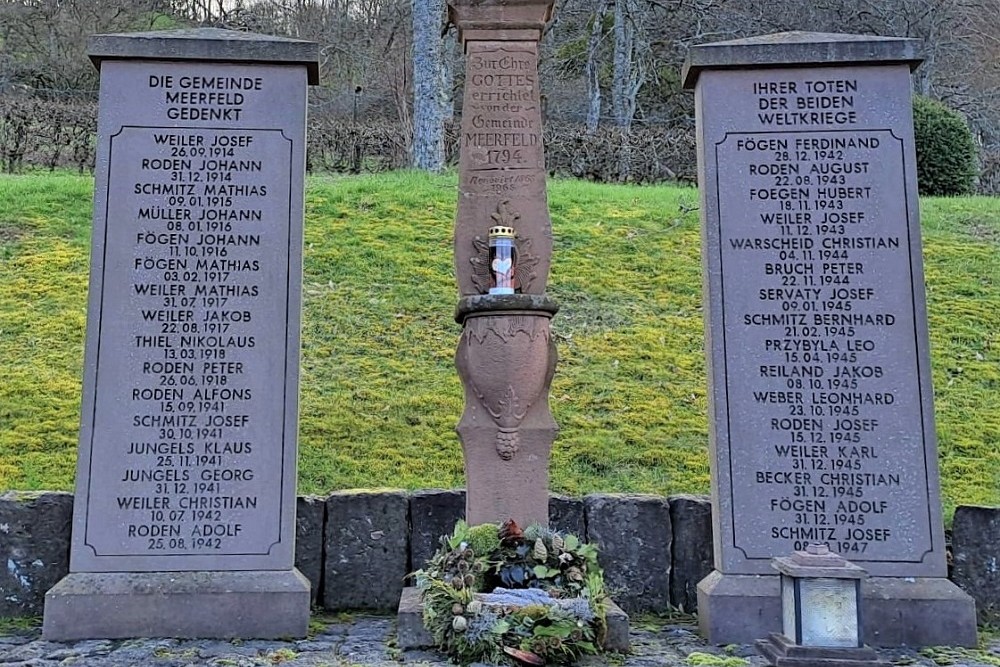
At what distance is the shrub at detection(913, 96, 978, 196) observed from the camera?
1410cm

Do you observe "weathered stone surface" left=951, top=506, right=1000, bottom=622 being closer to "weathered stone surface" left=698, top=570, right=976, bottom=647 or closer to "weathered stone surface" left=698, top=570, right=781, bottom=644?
"weathered stone surface" left=698, top=570, right=976, bottom=647

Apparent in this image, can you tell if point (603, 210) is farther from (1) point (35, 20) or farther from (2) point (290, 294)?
(1) point (35, 20)

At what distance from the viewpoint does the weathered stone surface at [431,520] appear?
Answer: 5082 millimetres

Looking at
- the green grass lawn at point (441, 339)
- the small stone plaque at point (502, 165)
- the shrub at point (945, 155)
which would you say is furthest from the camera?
the shrub at point (945, 155)

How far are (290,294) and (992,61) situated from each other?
23.5 meters

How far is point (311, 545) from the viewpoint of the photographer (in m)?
5.04

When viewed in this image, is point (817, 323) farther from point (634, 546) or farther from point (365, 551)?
point (365, 551)

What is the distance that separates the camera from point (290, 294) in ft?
15.9

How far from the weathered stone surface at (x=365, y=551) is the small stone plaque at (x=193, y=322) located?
45 centimetres

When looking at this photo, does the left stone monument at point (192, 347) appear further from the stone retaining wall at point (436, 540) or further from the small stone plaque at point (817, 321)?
the small stone plaque at point (817, 321)

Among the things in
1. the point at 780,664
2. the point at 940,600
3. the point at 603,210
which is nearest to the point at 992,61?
the point at 603,210

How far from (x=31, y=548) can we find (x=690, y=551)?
3817mm

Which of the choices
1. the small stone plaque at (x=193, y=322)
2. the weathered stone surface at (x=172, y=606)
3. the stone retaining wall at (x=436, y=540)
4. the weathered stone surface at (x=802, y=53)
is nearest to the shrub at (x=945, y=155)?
the weathered stone surface at (x=802, y=53)

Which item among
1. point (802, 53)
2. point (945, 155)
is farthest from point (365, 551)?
point (945, 155)
